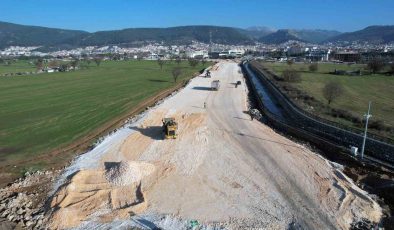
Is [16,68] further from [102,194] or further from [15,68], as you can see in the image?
[102,194]

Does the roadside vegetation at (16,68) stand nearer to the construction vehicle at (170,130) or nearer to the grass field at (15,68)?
the grass field at (15,68)

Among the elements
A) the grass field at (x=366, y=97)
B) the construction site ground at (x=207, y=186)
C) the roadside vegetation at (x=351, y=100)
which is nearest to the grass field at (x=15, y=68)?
the roadside vegetation at (x=351, y=100)

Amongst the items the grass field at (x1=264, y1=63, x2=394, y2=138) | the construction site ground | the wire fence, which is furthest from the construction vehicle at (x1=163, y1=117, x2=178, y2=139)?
the grass field at (x1=264, y1=63, x2=394, y2=138)

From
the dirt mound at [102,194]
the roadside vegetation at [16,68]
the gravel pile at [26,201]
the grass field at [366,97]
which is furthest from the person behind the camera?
the roadside vegetation at [16,68]

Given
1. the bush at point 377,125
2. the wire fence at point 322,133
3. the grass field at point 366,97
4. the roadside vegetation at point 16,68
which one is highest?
the bush at point 377,125

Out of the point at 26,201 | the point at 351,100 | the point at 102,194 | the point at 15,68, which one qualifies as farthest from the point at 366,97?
the point at 15,68

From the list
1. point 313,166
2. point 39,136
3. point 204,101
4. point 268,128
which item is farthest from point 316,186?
point 204,101

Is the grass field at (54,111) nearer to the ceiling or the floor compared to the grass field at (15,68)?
nearer to the ceiling

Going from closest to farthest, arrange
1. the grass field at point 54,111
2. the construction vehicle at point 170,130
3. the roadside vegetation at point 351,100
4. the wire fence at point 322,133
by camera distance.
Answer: the wire fence at point 322,133
the construction vehicle at point 170,130
the grass field at point 54,111
the roadside vegetation at point 351,100
